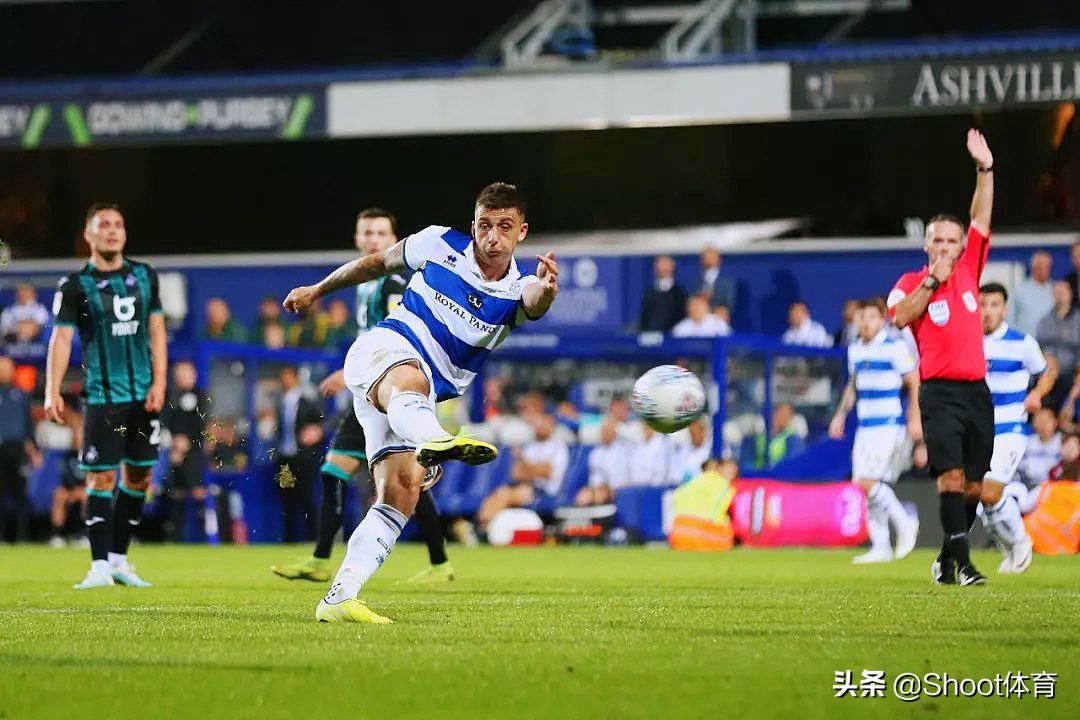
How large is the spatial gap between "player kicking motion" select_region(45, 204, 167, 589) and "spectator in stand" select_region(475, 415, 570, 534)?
7205 millimetres

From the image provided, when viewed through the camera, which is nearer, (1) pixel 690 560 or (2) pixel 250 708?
(2) pixel 250 708

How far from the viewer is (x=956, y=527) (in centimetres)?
1019

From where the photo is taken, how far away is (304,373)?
19375mm

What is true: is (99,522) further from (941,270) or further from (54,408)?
(941,270)

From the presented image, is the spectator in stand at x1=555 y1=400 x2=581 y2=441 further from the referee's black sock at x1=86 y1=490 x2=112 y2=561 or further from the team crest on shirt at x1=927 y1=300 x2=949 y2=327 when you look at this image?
the team crest on shirt at x1=927 y1=300 x2=949 y2=327

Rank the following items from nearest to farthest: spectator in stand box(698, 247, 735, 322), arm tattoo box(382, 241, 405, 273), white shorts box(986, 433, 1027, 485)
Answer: arm tattoo box(382, 241, 405, 273) → white shorts box(986, 433, 1027, 485) → spectator in stand box(698, 247, 735, 322)

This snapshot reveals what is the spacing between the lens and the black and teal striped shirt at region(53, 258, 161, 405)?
35.7 feet

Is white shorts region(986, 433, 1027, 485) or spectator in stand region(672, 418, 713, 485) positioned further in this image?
spectator in stand region(672, 418, 713, 485)

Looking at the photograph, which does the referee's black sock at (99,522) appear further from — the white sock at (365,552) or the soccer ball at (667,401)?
the white sock at (365,552)

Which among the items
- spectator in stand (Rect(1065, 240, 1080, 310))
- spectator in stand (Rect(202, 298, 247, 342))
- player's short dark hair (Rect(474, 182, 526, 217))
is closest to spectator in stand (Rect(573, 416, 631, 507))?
spectator in stand (Rect(1065, 240, 1080, 310))

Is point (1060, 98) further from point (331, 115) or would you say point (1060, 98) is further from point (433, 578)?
point (433, 578)

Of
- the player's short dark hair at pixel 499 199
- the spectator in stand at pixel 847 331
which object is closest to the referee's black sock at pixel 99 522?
the player's short dark hair at pixel 499 199

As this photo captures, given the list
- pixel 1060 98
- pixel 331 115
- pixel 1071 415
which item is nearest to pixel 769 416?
pixel 1071 415

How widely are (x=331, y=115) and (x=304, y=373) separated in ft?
11.4
